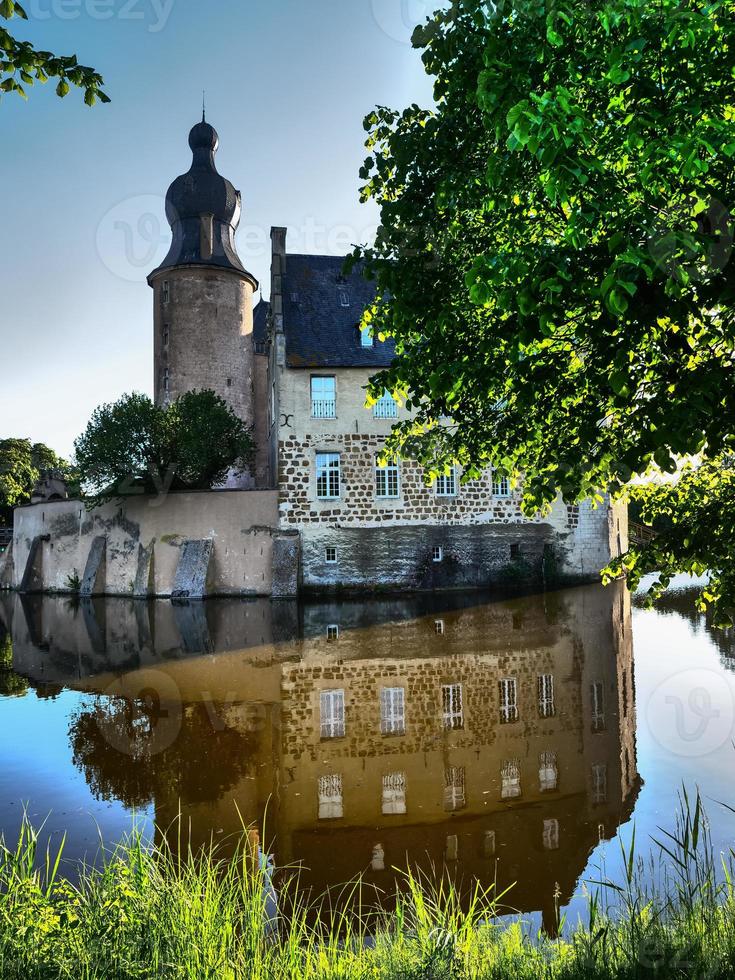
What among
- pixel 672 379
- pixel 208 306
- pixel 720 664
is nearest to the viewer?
pixel 672 379

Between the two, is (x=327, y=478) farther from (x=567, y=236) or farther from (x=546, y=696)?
(x=567, y=236)

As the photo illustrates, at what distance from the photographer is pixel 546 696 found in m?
9.31

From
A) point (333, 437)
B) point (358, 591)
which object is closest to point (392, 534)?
point (358, 591)

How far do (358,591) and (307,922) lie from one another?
63.6 feet

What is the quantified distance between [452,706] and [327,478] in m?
15.3

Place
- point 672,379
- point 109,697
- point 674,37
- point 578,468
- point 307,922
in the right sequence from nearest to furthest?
point 674,37
point 307,922
point 672,379
point 578,468
point 109,697

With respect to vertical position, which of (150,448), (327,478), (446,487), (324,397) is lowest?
(446,487)

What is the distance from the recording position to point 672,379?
432 centimetres

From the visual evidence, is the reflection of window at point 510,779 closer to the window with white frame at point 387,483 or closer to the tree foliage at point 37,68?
the tree foliage at point 37,68

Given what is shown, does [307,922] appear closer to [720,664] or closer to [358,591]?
[720,664]

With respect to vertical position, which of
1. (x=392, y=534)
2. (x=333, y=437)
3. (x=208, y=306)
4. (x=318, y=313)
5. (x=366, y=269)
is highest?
(x=208, y=306)

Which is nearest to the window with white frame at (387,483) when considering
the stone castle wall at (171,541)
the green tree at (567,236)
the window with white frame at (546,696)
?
the stone castle wall at (171,541)

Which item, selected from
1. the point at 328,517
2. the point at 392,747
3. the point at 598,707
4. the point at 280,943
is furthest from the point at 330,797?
the point at 328,517

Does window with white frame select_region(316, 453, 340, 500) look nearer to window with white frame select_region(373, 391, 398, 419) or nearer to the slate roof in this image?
window with white frame select_region(373, 391, 398, 419)
